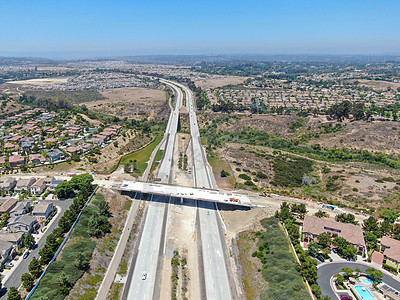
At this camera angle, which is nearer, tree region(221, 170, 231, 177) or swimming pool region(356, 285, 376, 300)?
swimming pool region(356, 285, 376, 300)

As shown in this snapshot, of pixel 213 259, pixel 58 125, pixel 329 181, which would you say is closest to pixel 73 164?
pixel 58 125

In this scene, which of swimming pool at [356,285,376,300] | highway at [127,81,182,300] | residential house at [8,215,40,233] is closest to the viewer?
swimming pool at [356,285,376,300]

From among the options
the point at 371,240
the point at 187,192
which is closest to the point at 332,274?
the point at 371,240

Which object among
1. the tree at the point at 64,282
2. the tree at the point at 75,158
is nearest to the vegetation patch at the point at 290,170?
the tree at the point at 64,282

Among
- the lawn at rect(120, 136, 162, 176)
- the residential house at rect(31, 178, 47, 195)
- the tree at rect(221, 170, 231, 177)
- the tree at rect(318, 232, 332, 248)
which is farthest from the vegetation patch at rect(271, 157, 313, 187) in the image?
the residential house at rect(31, 178, 47, 195)

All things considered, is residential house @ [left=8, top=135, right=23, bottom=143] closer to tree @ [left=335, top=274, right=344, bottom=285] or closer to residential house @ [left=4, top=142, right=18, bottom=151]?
residential house @ [left=4, top=142, right=18, bottom=151]

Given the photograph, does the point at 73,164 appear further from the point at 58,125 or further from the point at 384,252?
the point at 384,252
